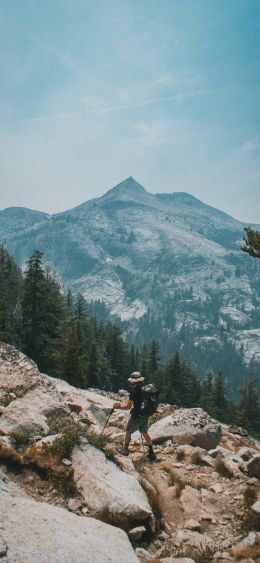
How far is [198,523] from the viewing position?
8719 mm

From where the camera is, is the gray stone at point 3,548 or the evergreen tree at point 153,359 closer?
the gray stone at point 3,548

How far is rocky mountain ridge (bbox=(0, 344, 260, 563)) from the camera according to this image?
6219 mm

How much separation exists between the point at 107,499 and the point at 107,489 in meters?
0.33

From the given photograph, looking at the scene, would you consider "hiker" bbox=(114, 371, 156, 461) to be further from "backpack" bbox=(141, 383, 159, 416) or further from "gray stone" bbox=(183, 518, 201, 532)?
"gray stone" bbox=(183, 518, 201, 532)

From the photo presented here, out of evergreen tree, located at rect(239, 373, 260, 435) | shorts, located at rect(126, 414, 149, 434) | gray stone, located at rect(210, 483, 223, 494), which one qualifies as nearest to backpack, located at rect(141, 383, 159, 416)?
shorts, located at rect(126, 414, 149, 434)

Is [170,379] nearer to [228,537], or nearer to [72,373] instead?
[72,373]

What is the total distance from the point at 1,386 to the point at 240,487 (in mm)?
8968

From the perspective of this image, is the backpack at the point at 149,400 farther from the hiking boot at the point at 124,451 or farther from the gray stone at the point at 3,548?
the gray stone at the point at 3,548

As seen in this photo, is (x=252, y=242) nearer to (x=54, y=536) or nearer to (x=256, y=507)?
(x=256, y=507)

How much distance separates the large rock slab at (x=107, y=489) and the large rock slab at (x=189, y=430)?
19.5ft

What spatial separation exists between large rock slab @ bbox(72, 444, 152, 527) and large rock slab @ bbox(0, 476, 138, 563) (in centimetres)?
54

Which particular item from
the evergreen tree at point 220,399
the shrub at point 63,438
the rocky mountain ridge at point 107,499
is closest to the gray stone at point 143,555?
the rocky mountain ridge at point 107,499

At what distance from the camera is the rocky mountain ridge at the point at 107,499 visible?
6.22 m

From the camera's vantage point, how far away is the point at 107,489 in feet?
27.3
